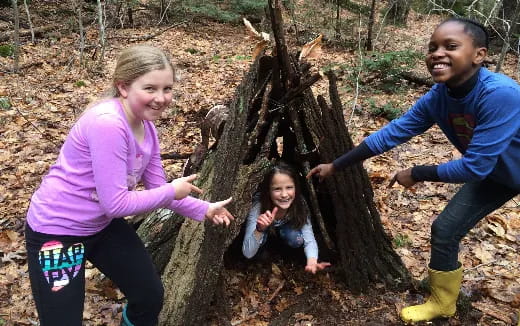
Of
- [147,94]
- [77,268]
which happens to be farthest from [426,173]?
[77,268]

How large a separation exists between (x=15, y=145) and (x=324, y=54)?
7709 mm

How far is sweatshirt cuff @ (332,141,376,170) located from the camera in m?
3.19

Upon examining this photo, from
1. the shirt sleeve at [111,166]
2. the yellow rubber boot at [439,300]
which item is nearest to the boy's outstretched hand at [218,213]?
the shirt sleeve at [111,166]

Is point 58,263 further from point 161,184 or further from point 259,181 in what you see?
point 259,181

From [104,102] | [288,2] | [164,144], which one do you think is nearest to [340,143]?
[104,102]

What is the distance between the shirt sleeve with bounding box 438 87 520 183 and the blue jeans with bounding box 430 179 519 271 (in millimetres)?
387

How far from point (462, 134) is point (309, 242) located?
5.06 ft

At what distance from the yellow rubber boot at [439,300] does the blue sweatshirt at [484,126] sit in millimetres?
857

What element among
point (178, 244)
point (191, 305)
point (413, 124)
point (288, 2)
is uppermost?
point (288, 2)

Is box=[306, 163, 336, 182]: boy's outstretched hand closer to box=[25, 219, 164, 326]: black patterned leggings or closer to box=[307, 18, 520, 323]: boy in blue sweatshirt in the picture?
box=[307, 18, 520, 323]: boy in blue sweatshirt

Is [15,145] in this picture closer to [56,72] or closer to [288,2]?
[56,72]

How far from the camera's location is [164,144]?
21.5 ft

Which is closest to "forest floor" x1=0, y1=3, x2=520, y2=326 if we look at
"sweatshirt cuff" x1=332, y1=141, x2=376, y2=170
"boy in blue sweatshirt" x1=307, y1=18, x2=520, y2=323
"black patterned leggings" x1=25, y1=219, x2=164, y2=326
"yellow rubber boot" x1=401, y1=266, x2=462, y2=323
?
"yellow rubber boot" x1=401, y1=266, x2=462, y2=323

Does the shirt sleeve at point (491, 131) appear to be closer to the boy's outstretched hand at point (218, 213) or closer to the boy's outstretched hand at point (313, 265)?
the boy's outstretched hand at point (313, 265)
